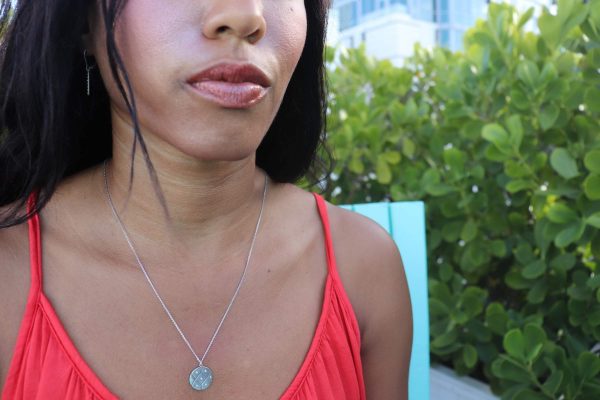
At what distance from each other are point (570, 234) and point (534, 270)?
22 cm

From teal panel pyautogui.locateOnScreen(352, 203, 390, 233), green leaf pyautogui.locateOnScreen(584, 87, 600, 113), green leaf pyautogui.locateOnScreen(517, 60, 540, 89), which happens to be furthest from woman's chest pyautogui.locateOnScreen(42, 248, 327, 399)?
green leaf pyautogui.locateOnScreen(517, 60, 540, 89)

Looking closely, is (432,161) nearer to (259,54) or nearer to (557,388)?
(557,388)

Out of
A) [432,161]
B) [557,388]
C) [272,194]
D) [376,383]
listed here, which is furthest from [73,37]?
[432,161]

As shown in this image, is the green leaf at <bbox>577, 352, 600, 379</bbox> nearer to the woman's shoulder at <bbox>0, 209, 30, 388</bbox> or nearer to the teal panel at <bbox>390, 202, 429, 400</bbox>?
the teal panel at <bbox>390, 202, 429, 400</bbox>

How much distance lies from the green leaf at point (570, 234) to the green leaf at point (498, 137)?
0.29m

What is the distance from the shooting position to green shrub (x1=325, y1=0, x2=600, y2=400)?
5.64 feet

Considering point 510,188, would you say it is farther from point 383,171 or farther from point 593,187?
point 383,171

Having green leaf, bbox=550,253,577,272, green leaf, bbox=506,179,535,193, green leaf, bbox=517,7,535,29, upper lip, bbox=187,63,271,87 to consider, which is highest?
green leaf, bbox=517,7,535,29

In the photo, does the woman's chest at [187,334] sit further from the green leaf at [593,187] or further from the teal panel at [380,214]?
the green leaf at [593,187]

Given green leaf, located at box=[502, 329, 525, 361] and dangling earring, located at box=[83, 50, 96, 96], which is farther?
green leaf, located at box=[502, 329, 525, 361]

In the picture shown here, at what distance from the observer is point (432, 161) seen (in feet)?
8.16

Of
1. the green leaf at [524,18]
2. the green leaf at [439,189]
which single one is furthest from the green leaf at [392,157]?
the green leaf at [524,18]

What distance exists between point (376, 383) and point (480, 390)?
789 millimetres


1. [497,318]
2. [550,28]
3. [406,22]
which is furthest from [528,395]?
[406,22]
